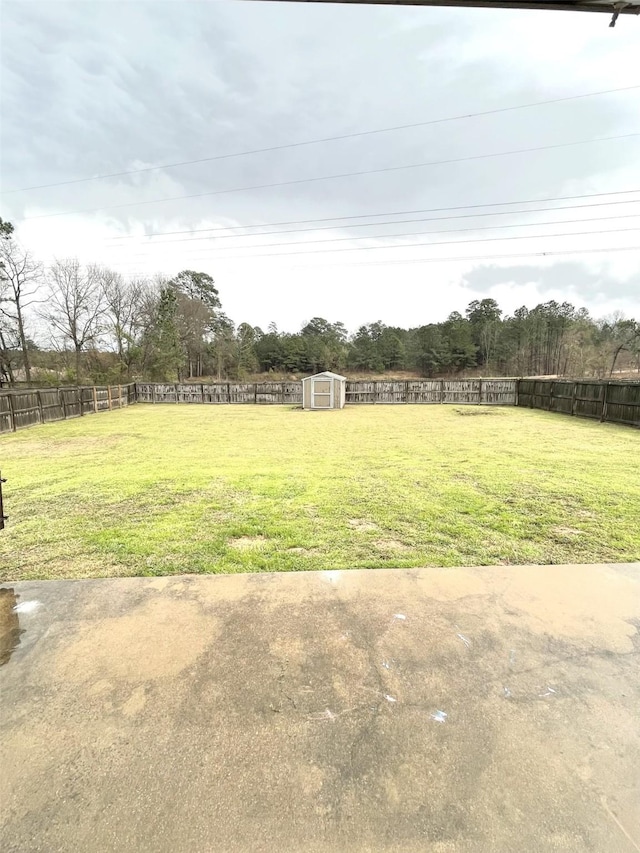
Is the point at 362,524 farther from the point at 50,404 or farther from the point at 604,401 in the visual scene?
the point at 50,404

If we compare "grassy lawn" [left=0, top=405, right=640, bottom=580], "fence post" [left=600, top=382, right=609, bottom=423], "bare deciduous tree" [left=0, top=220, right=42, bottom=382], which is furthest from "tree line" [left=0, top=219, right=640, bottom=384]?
"fence post" [left=600, top=382, right=609, bottom=423]

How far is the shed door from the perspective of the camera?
17734 millimetres

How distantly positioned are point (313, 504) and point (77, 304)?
27.7 metres

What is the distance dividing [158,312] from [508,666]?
108ft

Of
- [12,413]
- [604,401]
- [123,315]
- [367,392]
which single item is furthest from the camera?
[123,315]

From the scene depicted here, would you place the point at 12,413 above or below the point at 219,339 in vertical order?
below

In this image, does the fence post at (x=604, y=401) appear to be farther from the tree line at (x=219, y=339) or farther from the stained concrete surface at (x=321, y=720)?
the tree line at (x=219, y=339)

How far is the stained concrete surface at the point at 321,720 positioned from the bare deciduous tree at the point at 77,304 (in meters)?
27.8

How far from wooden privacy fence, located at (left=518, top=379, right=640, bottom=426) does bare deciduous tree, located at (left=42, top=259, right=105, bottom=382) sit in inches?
1062

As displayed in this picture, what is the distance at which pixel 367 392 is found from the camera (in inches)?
807

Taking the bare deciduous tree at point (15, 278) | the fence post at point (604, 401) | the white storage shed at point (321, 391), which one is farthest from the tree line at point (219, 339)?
the fence post at point (604, 401)

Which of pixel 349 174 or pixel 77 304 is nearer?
pixel 349 174

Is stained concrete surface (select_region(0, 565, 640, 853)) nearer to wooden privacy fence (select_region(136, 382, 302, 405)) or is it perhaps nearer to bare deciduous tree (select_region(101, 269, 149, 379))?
wooden privacy fence (select_region(136, 382, 302, 405))

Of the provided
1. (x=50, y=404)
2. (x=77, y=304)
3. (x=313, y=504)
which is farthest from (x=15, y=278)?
(x=313, y=504)
